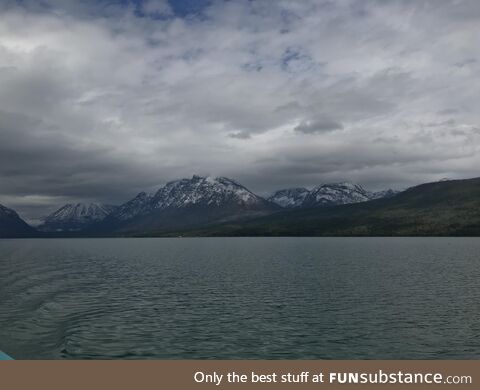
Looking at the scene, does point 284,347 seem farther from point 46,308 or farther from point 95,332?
point 46,308

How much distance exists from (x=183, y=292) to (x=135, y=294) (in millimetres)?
9540

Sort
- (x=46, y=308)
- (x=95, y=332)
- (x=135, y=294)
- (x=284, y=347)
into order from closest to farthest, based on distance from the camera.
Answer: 1. (x=284, y=347)
2. (x=95, y=332)
3. (x=46, y=308)
4. (x=135, y=294)

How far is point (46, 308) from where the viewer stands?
244 ft

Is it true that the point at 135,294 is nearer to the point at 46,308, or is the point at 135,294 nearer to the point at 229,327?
the point at 46,308

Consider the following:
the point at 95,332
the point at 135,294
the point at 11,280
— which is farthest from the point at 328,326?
the point at 11,280
